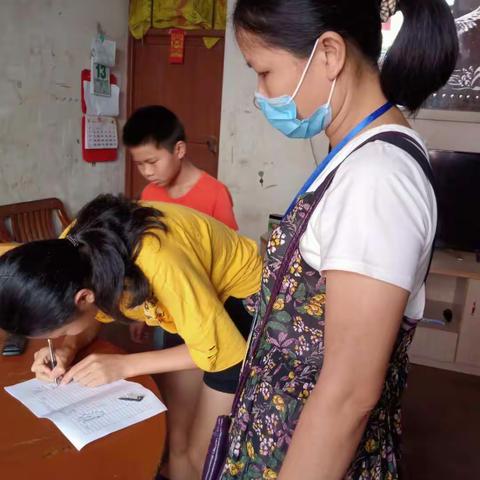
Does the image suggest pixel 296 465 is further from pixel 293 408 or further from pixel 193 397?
pixel 193 397

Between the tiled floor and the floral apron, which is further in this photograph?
the tiled floor

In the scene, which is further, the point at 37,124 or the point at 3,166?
the point at 37,124

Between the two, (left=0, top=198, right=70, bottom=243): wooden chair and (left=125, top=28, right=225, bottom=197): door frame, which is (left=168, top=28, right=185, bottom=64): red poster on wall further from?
(left=0, top=198, right=70, bottom=243): wooden chair

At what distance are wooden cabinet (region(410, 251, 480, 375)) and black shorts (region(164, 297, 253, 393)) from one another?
154 cm

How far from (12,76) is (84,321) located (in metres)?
2.14

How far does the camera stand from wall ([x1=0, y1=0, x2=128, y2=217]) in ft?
8.68

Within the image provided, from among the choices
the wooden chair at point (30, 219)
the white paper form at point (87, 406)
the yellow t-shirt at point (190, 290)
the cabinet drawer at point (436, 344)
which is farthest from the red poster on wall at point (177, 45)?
the white paper form at point (87, 406)

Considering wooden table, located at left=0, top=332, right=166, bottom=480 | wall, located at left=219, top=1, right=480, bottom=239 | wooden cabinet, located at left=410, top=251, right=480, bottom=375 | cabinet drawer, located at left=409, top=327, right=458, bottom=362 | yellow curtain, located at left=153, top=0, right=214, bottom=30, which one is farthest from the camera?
yellow curtain, located at left=153, top=0, right=214, bottom=30

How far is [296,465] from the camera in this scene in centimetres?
59

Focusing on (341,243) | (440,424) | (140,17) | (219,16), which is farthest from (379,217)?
(140,17)

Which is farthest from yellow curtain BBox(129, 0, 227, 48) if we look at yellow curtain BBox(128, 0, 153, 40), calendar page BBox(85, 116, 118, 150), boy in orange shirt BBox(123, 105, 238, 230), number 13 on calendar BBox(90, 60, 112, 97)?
boy in orange shirt BBox(123, 105, 238, 230)

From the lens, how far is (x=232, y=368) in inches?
46.2

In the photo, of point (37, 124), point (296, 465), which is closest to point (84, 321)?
point (296, 465)

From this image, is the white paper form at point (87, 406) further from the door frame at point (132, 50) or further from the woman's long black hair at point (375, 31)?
the door frame at point (132, 50)
